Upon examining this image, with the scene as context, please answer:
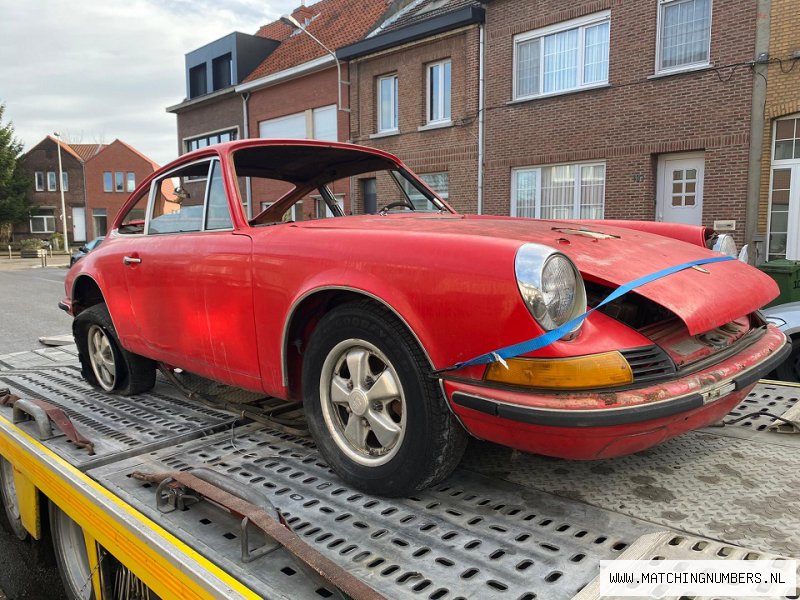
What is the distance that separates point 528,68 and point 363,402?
1363cm

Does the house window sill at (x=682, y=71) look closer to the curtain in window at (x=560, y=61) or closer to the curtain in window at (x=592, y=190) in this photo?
the curtain in window at (x=560, y=61)

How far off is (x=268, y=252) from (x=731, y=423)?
2173mm

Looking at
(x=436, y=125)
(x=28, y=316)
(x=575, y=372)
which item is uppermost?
(x=436, y=125)

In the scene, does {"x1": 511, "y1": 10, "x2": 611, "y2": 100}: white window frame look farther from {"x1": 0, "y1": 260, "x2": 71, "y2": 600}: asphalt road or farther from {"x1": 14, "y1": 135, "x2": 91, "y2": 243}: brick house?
{"x1": 14, "y1": 135, "x2": 91, "y2": 243}: brick house

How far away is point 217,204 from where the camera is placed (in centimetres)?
296

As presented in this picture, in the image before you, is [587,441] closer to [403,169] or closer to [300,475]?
[300,475]

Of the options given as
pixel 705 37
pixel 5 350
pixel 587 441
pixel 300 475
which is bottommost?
pixel 5 350

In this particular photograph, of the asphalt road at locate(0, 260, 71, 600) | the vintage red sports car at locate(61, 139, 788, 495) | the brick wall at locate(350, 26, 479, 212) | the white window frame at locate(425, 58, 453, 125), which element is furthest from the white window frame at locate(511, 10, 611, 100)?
the vintage red sports car at locate(61, 139, 788, 495)

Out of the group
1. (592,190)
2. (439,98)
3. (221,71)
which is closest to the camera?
(592,190)

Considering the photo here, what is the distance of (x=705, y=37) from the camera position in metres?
11.3

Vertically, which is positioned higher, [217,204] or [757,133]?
[757,133]

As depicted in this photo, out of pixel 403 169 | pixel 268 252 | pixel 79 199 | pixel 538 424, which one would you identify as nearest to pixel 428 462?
pixel 538 424

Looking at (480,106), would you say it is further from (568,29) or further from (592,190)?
(592,190)

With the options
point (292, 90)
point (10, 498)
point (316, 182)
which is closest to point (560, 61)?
point (292, 90)
